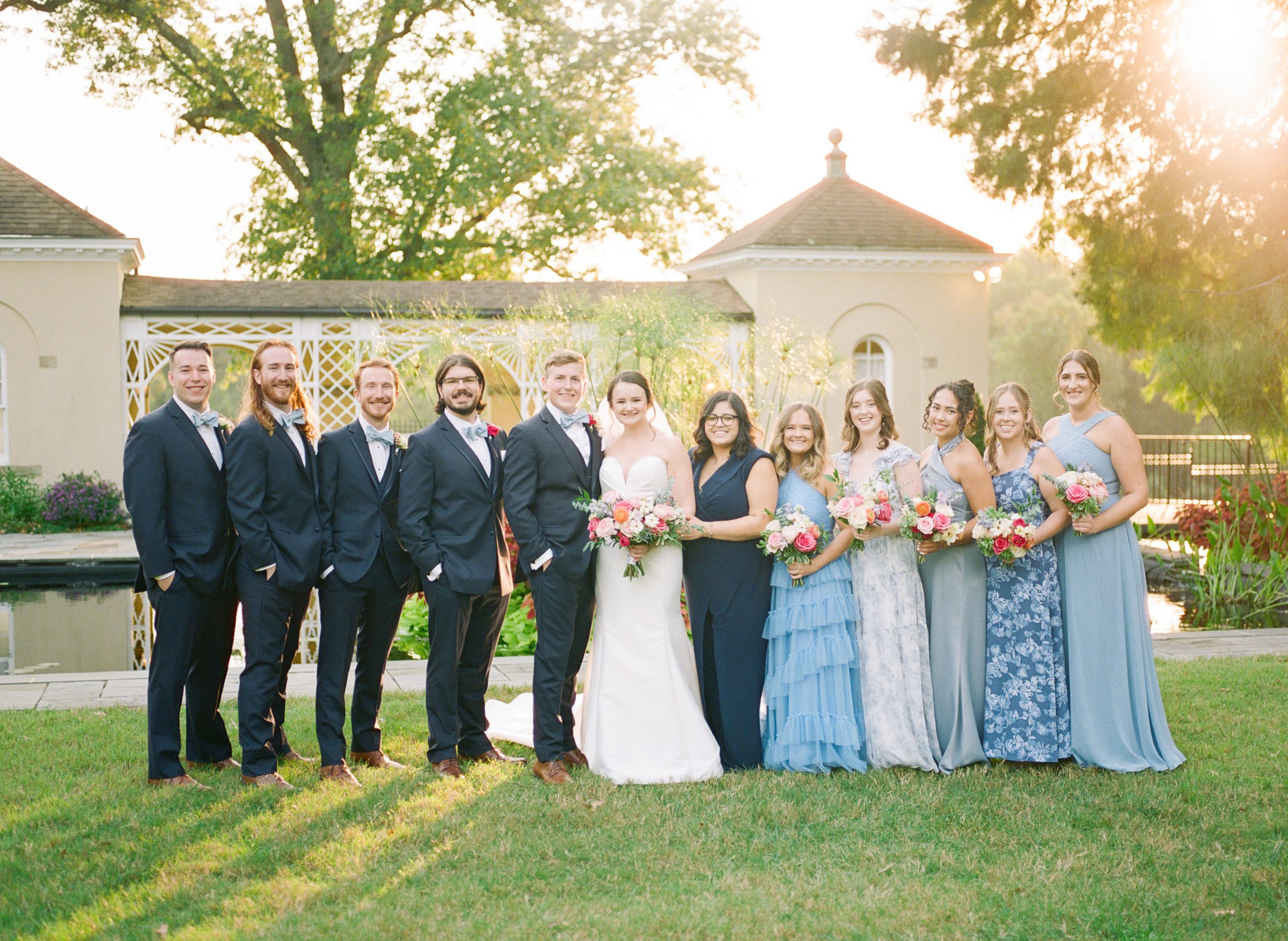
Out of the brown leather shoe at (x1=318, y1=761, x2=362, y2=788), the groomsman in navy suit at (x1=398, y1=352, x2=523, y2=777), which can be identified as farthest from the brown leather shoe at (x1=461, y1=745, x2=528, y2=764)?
the brown leather shoe at (x1=318, y1=761, x2=362, y2=788)

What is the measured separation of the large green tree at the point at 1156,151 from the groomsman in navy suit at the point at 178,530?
11605 millimetres

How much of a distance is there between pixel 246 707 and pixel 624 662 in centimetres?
180

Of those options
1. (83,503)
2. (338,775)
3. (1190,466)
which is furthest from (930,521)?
(1190,466)

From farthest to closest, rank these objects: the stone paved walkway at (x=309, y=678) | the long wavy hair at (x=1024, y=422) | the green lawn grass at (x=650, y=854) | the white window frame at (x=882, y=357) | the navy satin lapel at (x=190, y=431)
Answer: the white window frame at (x=882, y=357) < the stone paved walkway at (x=309, y=678) < the long wavy hair at (x=1024, y=422) < the navy satin lapel at (x=190, y=431) < the green lawn grass at (x=650, y=854)

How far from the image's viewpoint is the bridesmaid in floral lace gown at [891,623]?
568 centimetres

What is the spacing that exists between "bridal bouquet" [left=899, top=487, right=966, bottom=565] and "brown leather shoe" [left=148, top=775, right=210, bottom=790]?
11.5 ft

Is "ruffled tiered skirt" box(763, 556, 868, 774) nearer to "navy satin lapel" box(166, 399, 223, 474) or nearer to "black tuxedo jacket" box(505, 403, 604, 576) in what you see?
"black tuxedo jacket" box(505, 403, 604, 576)

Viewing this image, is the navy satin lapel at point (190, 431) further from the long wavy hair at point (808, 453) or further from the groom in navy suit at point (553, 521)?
the long wavy hair at point (808, 453)

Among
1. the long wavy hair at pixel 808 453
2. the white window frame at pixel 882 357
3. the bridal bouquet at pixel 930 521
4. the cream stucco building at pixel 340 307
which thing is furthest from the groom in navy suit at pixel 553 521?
the white window frame at pixel 882 357

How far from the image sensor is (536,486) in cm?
554

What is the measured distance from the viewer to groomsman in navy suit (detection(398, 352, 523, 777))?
5441mm

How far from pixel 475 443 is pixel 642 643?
128cm

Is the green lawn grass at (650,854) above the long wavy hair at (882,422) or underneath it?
underneath

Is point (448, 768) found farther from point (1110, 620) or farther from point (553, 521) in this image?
point (1110, 620)
